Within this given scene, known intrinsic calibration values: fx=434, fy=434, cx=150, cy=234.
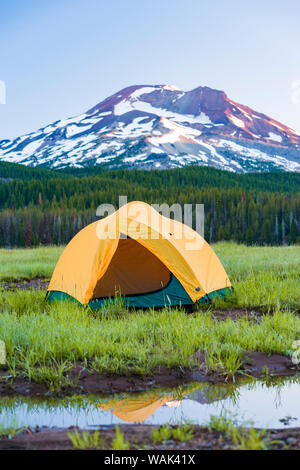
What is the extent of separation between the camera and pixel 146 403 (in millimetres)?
5203

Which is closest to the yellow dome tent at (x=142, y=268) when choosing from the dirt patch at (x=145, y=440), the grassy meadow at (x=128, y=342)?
the grassy meadow at (x=128, y=342)

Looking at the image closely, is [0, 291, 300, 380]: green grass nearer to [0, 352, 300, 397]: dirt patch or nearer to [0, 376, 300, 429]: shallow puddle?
[0, 352, 300, 397]: dirt patch

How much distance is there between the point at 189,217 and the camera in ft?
267

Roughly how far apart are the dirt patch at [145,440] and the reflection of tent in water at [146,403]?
0.54m

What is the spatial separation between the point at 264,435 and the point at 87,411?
2.01 metres

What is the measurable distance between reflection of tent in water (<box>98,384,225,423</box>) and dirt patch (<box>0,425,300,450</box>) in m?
0.54

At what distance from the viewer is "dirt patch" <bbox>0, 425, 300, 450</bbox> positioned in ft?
12.5

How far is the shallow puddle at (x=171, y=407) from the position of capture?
15.3 feet

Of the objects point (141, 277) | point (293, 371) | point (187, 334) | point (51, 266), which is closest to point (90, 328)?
point (187, 334)

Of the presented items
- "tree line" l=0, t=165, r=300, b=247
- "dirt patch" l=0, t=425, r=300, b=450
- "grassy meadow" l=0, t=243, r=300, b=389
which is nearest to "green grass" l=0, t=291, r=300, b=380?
"grassy meadow" l=0, t=243, r=300, b=389

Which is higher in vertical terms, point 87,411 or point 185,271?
point 185,271

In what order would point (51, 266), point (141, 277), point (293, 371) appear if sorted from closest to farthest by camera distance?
point (293, 371) → point (141, 277) → point (51, 266)

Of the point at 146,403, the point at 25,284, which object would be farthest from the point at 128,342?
the point at 25,284
